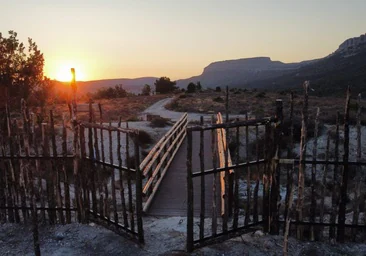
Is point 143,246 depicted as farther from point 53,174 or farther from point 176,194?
point 176,194

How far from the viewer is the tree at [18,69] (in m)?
16.4

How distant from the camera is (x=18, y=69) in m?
17.0

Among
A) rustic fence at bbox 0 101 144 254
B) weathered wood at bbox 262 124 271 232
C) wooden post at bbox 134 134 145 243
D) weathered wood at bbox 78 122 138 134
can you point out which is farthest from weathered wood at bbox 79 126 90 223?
weathered wood at bbox 262 124 271 232

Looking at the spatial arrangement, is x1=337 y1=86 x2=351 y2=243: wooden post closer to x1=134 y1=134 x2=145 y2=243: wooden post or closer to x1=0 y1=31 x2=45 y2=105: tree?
x1=134 y1=134 x2=145 y2=243: wooden post

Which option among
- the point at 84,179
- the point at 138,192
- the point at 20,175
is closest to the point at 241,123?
the point at 138,192

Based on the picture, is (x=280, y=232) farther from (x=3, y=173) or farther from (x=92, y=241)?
(x=3, y=173)

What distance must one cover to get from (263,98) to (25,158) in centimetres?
3568

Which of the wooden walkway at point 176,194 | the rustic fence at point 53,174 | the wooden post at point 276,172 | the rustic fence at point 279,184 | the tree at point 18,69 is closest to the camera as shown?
the rustic fence at point 279,184

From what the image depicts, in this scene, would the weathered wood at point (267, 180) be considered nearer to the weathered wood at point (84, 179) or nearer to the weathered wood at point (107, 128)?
the weathered wood at point (107, 128)

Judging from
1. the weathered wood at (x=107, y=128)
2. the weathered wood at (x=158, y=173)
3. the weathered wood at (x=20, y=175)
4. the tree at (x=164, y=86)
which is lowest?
the weathered wood at (x=158, y=173)

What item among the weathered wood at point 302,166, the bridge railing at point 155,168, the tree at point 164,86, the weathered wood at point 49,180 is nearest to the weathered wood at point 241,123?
the weathered wood at point 302,166

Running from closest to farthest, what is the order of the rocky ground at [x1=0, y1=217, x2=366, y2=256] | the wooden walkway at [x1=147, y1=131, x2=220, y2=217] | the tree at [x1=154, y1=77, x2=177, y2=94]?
1. the rocky ground at [x1=0, y1=217, x2=366, y2=256]
2. the wooden walkway at [x1=147, y1=131, x2=220, y2=217]
3. the tree at [x1=154, y1=77, x2=177, y2=94]

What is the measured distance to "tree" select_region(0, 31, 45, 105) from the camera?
16.4 meters

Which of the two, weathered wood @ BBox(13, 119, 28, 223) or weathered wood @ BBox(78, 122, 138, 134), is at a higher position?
weathered wood @ BBox(78, 122, 138, 134)
